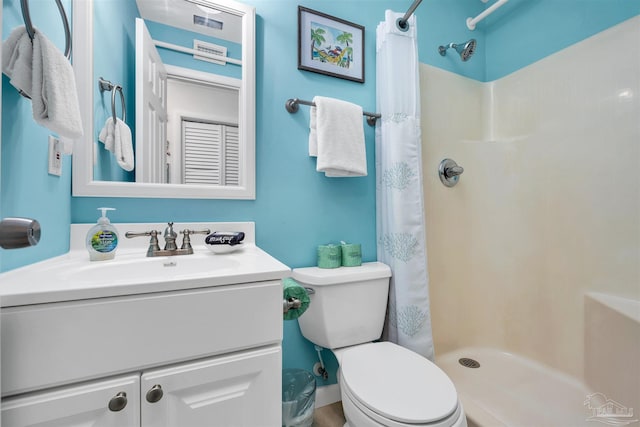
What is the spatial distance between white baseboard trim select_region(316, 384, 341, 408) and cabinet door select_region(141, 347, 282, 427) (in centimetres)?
68

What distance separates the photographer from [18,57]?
595mm

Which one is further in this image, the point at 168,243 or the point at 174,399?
the point at 168,243

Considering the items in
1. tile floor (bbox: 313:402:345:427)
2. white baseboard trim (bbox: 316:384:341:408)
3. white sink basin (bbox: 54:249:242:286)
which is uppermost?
white sink basin (bbox: 54:249:242:286)

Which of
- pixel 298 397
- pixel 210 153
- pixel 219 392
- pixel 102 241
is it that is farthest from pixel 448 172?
pixel 102 241

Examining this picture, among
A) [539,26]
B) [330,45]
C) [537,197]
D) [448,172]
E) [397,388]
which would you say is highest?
[539,26]

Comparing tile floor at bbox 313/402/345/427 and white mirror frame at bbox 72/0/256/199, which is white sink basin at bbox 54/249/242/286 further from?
tile floor at bbox 313/402/345/427

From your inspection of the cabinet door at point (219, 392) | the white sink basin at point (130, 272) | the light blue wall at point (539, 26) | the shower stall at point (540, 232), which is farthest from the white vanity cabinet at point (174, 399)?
the light blue wall at point (539, 26)

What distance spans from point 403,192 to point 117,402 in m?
1.16

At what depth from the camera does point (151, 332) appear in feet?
1.86

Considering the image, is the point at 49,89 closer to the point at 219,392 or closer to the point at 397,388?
the point at 219,392

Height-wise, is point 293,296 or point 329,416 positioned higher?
point 293,296

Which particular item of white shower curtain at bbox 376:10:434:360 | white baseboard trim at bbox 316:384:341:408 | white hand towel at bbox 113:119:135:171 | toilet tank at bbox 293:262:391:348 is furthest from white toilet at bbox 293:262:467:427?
white hand towel at bbox 113:119:135:171

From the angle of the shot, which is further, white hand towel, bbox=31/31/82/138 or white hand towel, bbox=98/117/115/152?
white hand towel, bbox=98/117/115/152

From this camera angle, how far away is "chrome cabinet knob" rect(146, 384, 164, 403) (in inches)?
22.2
